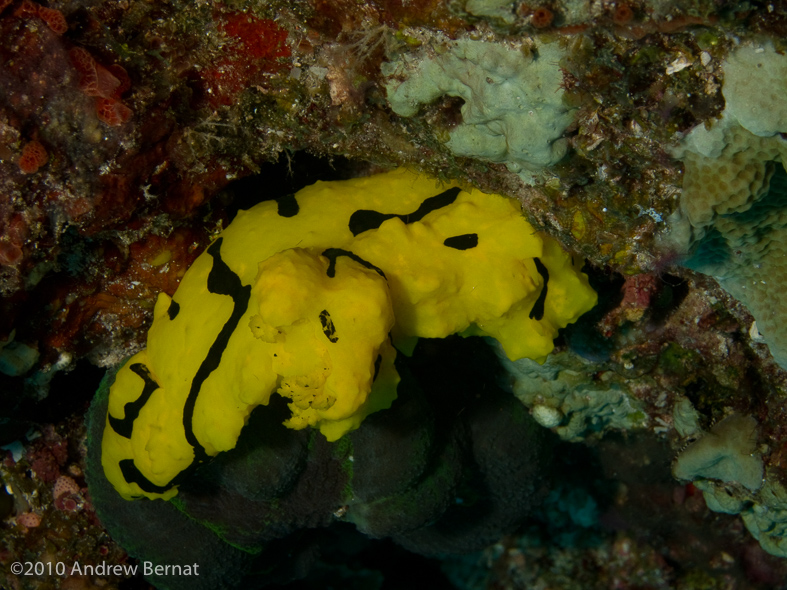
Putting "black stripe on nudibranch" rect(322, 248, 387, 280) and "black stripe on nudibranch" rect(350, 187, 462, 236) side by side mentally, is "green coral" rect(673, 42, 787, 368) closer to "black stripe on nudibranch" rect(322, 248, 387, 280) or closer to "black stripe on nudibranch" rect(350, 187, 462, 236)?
"black stripe on nudibranch" rect(350, 187, 462, 236)

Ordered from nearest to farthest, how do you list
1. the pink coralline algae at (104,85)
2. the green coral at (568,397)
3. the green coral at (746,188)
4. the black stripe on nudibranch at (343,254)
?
1. the green coral at (746,188)
2. the pink coralline algae at (104,85)
3. the black stripe on nudibranch at (343,254)
4. the green coral at (568,397)

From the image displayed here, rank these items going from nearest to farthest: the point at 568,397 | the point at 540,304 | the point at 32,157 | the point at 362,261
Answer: the point at 32,157 → the point at 362,261 → the point at 540,304 → the point at 568,397

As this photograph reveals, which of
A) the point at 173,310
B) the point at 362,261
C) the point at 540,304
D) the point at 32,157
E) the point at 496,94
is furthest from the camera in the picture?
the point at 173,310

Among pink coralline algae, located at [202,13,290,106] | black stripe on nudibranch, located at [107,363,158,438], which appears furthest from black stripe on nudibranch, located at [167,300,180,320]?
pink coralline algae, located at [202,13,290,106]

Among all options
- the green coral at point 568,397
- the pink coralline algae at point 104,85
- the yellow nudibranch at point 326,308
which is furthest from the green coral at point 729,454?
the pink coralline algae at point 104,85

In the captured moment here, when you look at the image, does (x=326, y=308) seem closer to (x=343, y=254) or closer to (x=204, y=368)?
(x=343, y=254)

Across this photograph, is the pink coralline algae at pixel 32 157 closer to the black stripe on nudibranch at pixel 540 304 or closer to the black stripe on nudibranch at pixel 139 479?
the black stripe on nudibranch at pixel 139 479

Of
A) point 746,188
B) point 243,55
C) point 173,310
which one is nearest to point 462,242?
point 746,188
